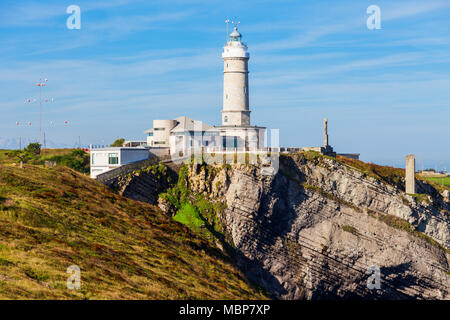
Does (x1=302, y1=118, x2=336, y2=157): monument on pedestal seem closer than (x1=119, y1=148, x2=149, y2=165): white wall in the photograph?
No

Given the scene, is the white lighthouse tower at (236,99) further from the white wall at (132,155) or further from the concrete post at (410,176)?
the concrete post at (410,176)

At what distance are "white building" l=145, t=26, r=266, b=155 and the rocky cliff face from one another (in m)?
8.95

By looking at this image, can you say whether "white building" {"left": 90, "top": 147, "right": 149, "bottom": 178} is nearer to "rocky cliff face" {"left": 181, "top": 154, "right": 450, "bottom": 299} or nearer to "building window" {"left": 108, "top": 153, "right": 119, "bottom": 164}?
"building window" {"left": 108, "top": 153, "right": 119, "bottom": 164}

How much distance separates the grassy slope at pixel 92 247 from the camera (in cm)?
2887

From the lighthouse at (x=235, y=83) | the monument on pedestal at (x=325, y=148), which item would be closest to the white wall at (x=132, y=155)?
the lighthouse at (x=235, y=83)

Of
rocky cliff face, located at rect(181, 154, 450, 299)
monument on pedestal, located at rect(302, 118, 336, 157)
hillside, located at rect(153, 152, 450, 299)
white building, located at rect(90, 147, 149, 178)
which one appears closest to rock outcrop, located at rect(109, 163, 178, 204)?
hillside, located at rect(153, 152, 450, 299)

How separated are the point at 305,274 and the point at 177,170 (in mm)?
21264

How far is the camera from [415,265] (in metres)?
78.4

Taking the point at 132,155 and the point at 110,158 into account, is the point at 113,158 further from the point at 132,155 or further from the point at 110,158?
Answer: the point at 132,155

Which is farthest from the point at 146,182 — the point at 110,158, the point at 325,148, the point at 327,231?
the point at 325,148

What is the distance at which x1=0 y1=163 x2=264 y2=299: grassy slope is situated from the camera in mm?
28867
